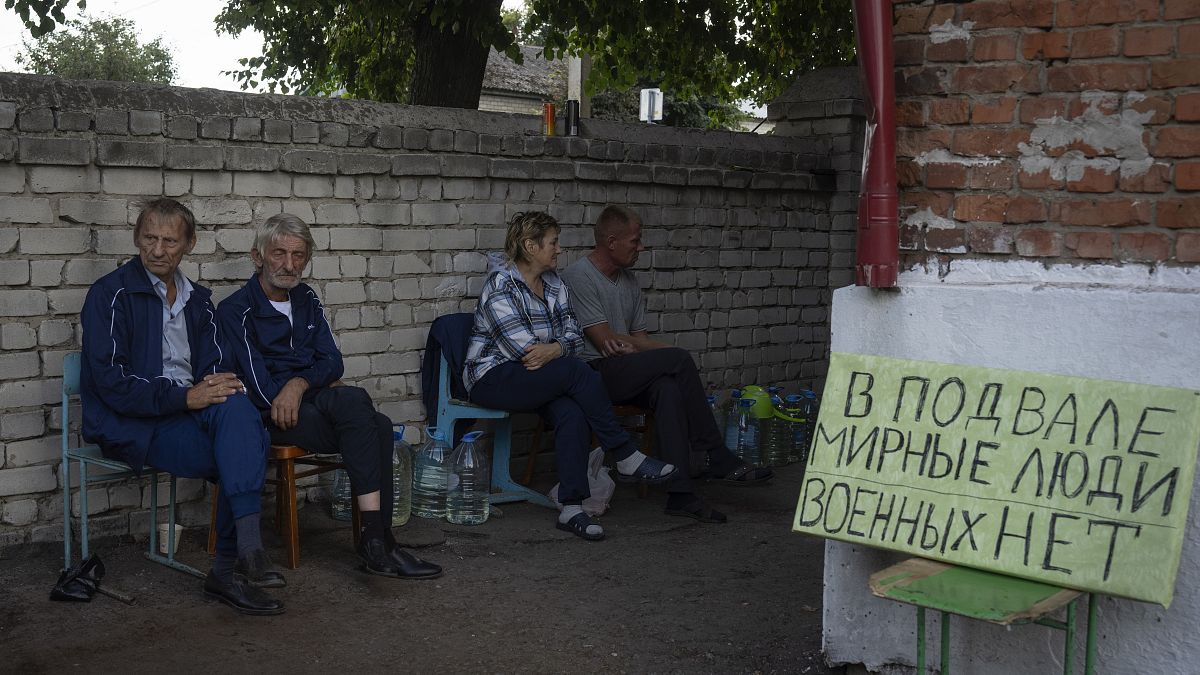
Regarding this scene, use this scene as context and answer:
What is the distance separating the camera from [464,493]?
595 cm

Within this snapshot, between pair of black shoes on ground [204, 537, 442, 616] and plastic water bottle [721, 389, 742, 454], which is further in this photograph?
plastic water bottle [721, 389, 742, 454]

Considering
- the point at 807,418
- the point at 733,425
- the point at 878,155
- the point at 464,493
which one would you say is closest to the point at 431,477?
the point at 464,493

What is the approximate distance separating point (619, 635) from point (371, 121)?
288 centimetres

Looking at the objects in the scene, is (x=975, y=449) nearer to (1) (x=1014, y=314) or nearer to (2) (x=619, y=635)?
(1) (x=1014, y=314)

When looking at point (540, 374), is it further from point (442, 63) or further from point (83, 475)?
point (442, 63)

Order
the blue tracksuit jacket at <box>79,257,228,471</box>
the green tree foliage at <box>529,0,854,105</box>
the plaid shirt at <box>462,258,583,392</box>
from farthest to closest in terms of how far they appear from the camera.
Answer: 1. the green tree foliage at <box>529,0,854,105</box>
2. the plaid shirt at <box>462,258,583,392</box>
3. the blue tracksuit jacket at <box>79,257,228,471</box>

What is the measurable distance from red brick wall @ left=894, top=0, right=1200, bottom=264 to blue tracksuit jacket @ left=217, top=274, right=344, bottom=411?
8.65ft

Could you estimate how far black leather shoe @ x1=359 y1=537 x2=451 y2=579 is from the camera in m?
4.96

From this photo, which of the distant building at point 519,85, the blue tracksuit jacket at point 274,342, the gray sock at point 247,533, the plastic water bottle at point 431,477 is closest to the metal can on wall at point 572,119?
the plastic water bottle at point 431,477

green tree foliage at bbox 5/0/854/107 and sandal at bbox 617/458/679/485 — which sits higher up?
green tree foliage at bbox 5/0/854/107

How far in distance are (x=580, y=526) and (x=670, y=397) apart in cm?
87

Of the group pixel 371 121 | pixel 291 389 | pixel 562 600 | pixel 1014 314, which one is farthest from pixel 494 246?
pixel 1014 314

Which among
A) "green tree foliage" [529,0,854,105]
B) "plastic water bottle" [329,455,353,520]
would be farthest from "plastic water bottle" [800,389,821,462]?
"green tree foliage" [529,0,854,105]

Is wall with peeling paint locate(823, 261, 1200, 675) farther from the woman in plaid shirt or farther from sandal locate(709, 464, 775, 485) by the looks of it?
sandal locate(709, 464, 775, 485)
